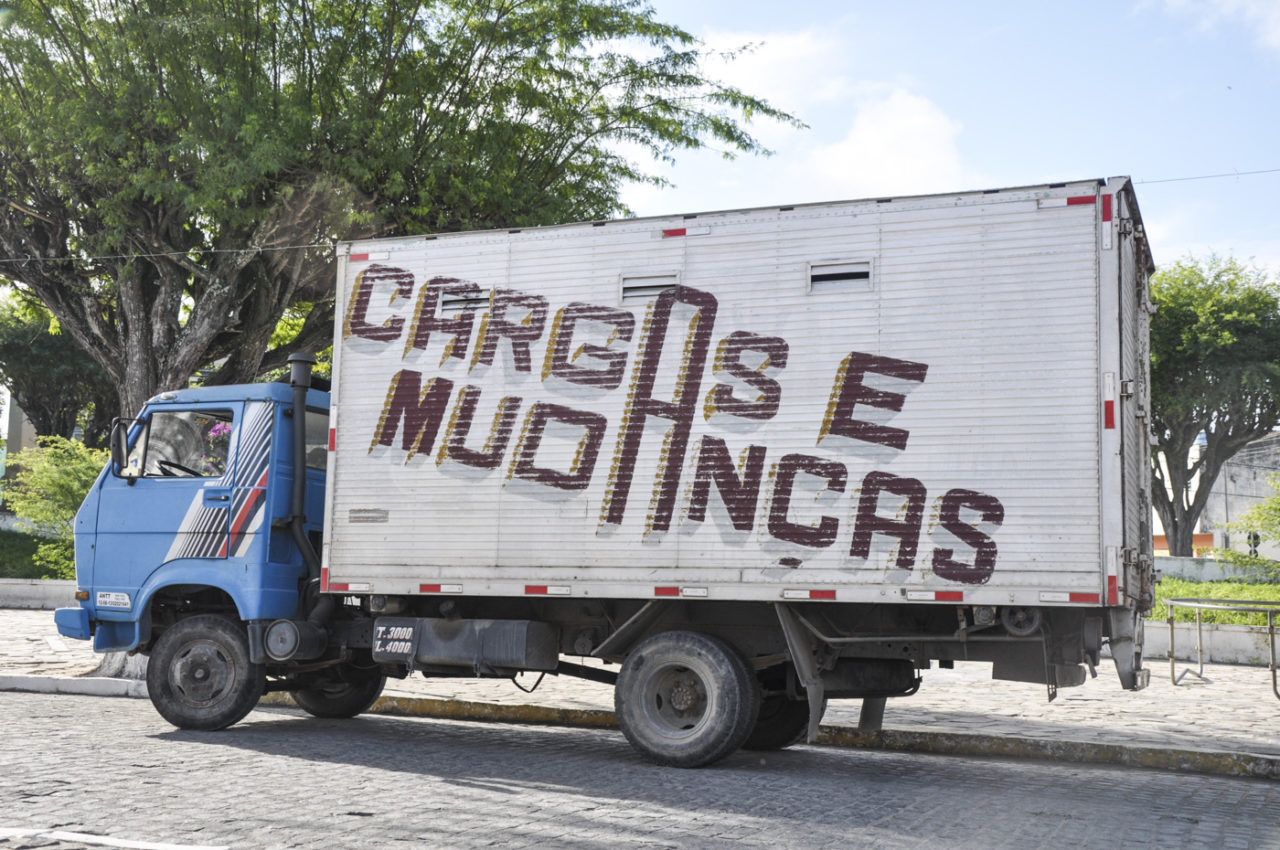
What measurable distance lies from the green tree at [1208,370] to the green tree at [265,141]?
2664 centimetres

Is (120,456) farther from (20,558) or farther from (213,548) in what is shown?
(20,558)

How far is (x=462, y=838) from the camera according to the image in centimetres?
603

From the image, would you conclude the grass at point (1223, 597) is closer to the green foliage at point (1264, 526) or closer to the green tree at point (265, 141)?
the green foliage at point (1264, 526)

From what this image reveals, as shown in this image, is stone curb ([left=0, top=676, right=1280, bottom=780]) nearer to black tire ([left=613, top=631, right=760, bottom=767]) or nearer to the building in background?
black tire ([left=613, top=631, right=760, bottom=767])

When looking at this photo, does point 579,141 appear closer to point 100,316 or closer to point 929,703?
point 100,316

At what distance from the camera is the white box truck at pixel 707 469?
325 inches

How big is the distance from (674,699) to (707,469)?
5.77ft

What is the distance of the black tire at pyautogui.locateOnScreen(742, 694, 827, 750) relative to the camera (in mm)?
10195

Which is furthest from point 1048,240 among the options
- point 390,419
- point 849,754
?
point 390,419

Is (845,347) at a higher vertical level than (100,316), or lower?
lower

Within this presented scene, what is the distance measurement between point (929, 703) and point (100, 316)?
11.8 metres

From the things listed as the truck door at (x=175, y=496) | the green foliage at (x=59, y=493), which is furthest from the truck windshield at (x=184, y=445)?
the green foliage at (x=59, y=493)

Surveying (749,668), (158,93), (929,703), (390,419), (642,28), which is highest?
(642,28)

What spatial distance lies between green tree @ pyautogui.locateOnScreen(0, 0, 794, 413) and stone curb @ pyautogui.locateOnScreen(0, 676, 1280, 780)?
3674 millimetres
